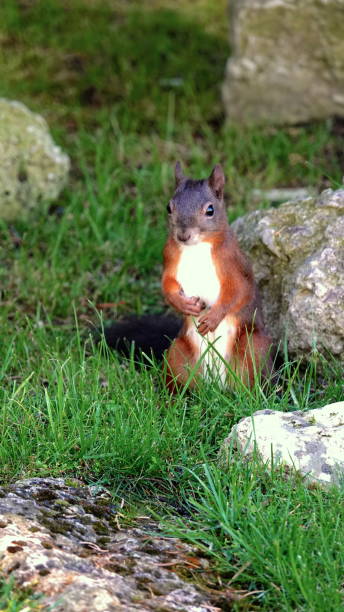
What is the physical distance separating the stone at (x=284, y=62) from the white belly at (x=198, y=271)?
10.4 feet

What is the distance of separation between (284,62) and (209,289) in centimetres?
336

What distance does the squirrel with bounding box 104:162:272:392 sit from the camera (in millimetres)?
3844

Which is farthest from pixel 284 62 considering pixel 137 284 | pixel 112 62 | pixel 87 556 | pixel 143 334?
pixel 87 556

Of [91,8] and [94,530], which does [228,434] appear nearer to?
[94,530]

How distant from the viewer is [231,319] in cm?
402

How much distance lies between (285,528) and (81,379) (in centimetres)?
123

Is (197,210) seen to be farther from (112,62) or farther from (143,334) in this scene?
(112,62)

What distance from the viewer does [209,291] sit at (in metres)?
3.94

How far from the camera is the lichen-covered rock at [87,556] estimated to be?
7.79 feet

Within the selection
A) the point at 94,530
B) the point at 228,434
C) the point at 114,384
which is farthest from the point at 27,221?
the point at 94,530

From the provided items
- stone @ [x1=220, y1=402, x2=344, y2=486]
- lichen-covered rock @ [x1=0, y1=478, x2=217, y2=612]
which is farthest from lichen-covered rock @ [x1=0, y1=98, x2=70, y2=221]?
lichen-covered rock @ [x1=0, y1=478, x2=217, y2=612]

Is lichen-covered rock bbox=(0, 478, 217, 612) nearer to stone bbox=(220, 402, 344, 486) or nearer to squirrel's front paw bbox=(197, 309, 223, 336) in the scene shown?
stone bbox=(220, 402, 344, 486)

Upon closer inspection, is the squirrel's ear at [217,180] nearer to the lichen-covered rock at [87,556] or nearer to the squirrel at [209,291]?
the squirrel at [209,291]

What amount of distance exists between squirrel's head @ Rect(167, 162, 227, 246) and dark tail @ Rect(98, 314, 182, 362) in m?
0.64
